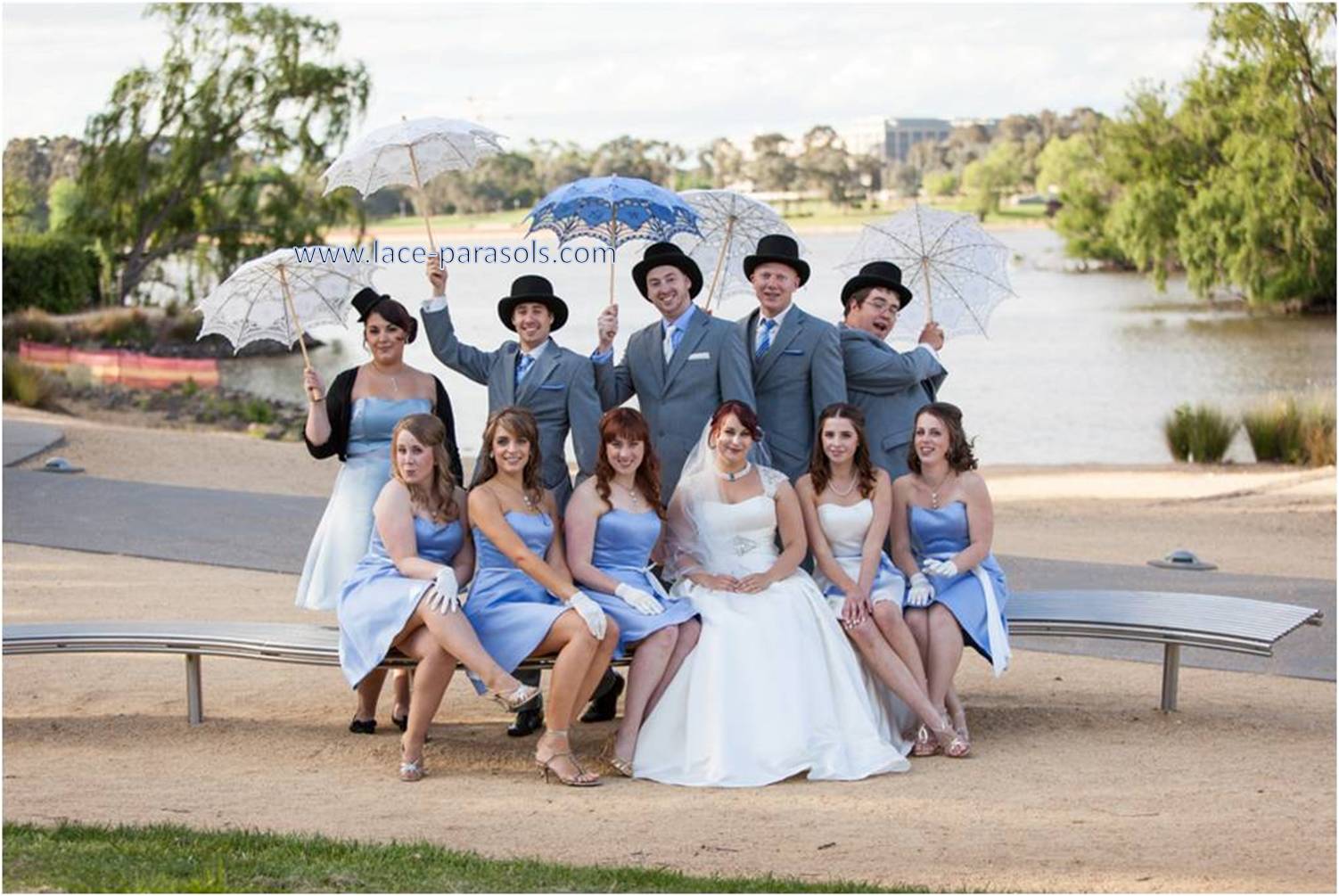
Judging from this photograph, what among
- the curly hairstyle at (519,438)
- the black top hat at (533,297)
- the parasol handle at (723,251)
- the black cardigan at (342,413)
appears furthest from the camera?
the parasol handle at (723,251)

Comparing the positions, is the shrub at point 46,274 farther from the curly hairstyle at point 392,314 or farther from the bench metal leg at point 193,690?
the curly hairstyle at point 392,314

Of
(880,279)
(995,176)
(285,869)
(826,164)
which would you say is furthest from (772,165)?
(285,869)

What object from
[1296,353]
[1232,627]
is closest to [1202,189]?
[1296,353]

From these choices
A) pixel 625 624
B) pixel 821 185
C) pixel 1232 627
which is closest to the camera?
pixel 625 624

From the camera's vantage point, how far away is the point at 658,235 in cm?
807

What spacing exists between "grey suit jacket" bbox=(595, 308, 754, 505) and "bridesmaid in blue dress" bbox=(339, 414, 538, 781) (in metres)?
0.86

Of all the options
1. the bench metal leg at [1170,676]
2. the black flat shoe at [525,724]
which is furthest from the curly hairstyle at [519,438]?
the bench metal leg at [1170,676]

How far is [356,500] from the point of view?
7.77 meters

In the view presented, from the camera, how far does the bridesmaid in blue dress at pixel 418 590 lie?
6922 mm

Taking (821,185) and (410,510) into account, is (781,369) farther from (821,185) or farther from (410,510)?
(821,185)

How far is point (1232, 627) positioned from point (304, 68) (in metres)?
41.0

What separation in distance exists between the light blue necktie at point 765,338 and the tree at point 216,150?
3742cm

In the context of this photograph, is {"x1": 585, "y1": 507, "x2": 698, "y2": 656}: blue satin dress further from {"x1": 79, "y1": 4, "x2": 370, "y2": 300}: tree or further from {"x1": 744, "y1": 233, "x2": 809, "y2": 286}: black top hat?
{"x1": 79, "y1": 4, "x2": 370, "y2": 300}: tree

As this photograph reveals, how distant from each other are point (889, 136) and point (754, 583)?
113219mm
